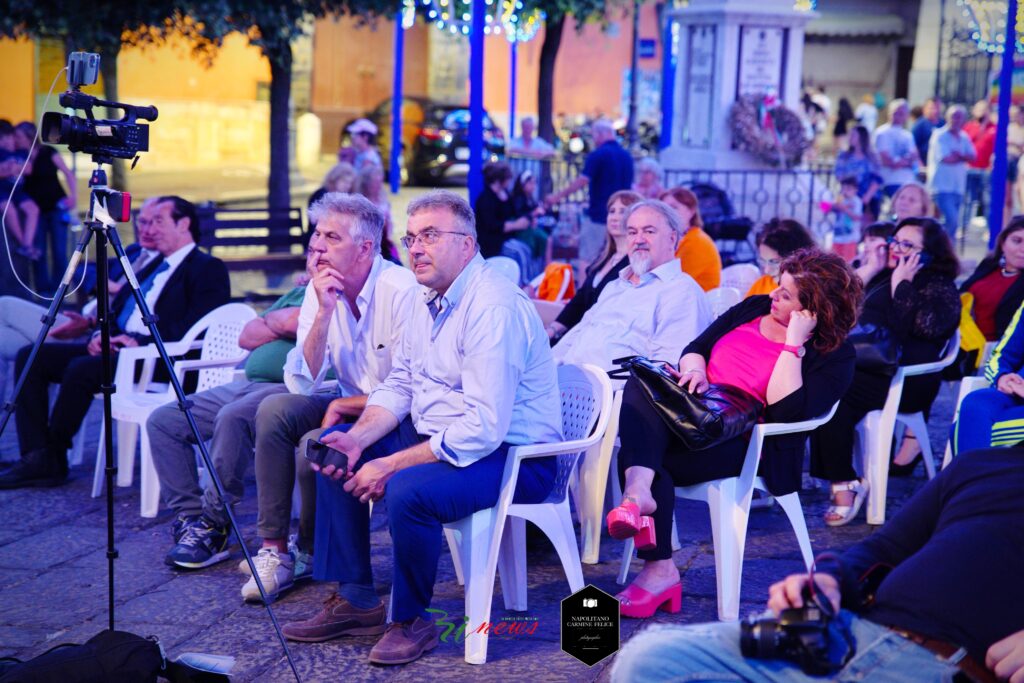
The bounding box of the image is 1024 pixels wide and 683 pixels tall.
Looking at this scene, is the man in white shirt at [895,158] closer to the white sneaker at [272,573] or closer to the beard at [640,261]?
A: the beard at [640,261]

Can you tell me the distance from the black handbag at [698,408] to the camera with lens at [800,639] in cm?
186

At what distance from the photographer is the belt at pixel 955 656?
8.87 ft

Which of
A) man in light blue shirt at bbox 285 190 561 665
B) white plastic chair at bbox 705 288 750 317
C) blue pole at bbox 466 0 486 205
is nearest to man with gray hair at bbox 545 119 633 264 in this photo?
blue pole at bbox 466 0 486 205

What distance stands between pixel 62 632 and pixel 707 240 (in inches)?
152

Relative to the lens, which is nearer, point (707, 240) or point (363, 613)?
point (363, 613)

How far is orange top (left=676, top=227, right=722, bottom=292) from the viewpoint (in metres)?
6.87

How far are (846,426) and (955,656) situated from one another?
3.00m

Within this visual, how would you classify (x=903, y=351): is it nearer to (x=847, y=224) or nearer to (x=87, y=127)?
(x=87, y=127)

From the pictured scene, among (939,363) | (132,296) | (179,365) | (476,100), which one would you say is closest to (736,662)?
(939,363)

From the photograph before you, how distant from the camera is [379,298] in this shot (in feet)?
15.7

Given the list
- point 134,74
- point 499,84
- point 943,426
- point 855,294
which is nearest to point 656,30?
point 499,84

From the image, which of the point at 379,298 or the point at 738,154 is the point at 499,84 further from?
the point at 379,298

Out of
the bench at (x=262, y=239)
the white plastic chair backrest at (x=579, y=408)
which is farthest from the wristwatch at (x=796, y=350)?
the bench at (x=262, y=239)

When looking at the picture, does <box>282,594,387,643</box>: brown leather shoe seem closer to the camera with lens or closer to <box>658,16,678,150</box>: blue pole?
the camera with lens
